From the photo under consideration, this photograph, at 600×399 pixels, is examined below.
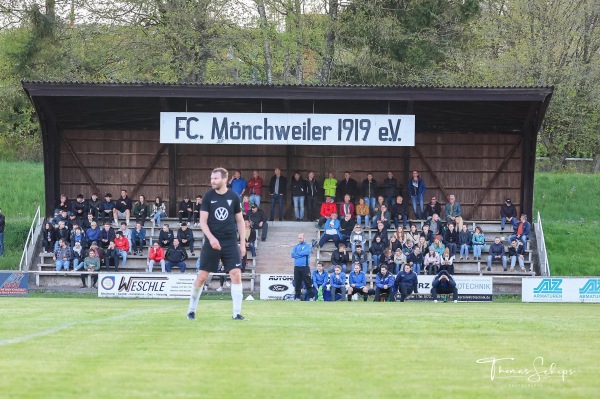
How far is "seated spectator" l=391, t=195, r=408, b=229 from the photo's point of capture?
3325cm

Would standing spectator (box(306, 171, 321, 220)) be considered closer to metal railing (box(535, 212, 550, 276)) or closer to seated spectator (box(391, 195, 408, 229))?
seated spectator (box(391, 195, 408, 229))

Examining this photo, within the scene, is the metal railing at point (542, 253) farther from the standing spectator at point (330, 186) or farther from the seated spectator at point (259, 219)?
the seated spectator at point (259, 219)

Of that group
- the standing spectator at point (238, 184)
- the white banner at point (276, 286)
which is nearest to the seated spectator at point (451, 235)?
the white banner at point (276, 286)

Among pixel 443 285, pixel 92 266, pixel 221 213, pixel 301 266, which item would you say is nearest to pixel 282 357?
pixel 221 213

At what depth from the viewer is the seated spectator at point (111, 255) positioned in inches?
1231

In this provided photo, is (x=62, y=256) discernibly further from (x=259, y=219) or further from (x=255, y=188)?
(x=255, y=188)

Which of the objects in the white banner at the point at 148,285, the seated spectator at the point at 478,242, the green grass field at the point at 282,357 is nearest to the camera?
the green grass field at the point at 282,357

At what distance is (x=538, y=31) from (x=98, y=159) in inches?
934

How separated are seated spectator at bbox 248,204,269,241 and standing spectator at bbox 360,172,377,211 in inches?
143

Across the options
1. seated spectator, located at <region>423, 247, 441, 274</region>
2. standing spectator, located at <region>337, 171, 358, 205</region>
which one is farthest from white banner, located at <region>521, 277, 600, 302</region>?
standing spectator, located at <region>337, 171, 358, 205</region>

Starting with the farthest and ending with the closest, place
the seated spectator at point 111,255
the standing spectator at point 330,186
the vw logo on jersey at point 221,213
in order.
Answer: the standing spectator at point 330,186, the seated spectator at point 111,255, the vw logo on jersey at point 221,213

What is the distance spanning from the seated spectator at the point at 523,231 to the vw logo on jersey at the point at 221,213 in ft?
68.7

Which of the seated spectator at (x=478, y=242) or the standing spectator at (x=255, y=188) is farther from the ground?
the standing spectator at (x=255, y=188)

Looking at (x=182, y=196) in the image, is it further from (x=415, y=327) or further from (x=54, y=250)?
(x=415, y=327)
